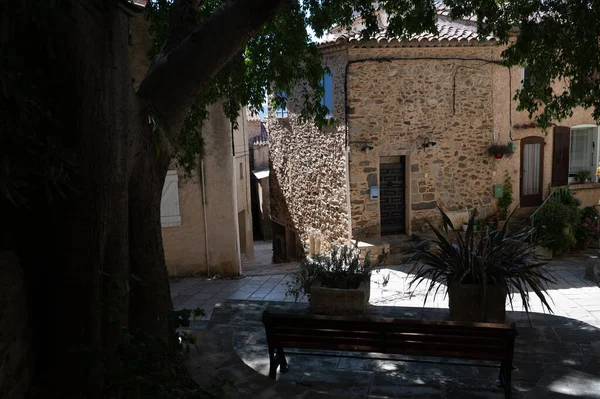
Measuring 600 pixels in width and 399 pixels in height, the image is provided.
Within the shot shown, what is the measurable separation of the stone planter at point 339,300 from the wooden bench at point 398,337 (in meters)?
1.82

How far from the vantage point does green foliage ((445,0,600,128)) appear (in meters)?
5.62

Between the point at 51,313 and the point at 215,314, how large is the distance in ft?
12.8

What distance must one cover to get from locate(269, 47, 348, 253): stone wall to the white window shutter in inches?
127

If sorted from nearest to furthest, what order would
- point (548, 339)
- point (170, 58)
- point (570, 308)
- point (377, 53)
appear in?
point (170, 58)
point (548, 339)
point (570, 308)
point (377, 53)

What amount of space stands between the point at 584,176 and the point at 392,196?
5.49 metres

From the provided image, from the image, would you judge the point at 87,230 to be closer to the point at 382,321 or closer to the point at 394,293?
the point at 382,321

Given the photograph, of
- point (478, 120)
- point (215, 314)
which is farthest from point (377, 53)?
point (215, 314)

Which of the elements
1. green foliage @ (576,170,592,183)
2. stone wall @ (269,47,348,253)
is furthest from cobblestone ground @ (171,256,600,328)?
green foliage @ (576,170,592,183)

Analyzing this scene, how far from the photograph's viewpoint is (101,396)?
2.65 meters

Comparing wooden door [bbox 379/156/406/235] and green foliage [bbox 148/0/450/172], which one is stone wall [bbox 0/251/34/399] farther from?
wooden door [bbox 379/156/406/235]

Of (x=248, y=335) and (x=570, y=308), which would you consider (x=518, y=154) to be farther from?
(x=248, y=335)

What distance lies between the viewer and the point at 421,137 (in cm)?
1284

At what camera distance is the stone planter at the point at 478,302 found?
17.8 ft

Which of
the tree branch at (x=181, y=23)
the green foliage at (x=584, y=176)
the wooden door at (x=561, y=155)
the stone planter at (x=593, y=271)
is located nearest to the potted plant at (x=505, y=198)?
the wooden door at (x=561, y=155)
